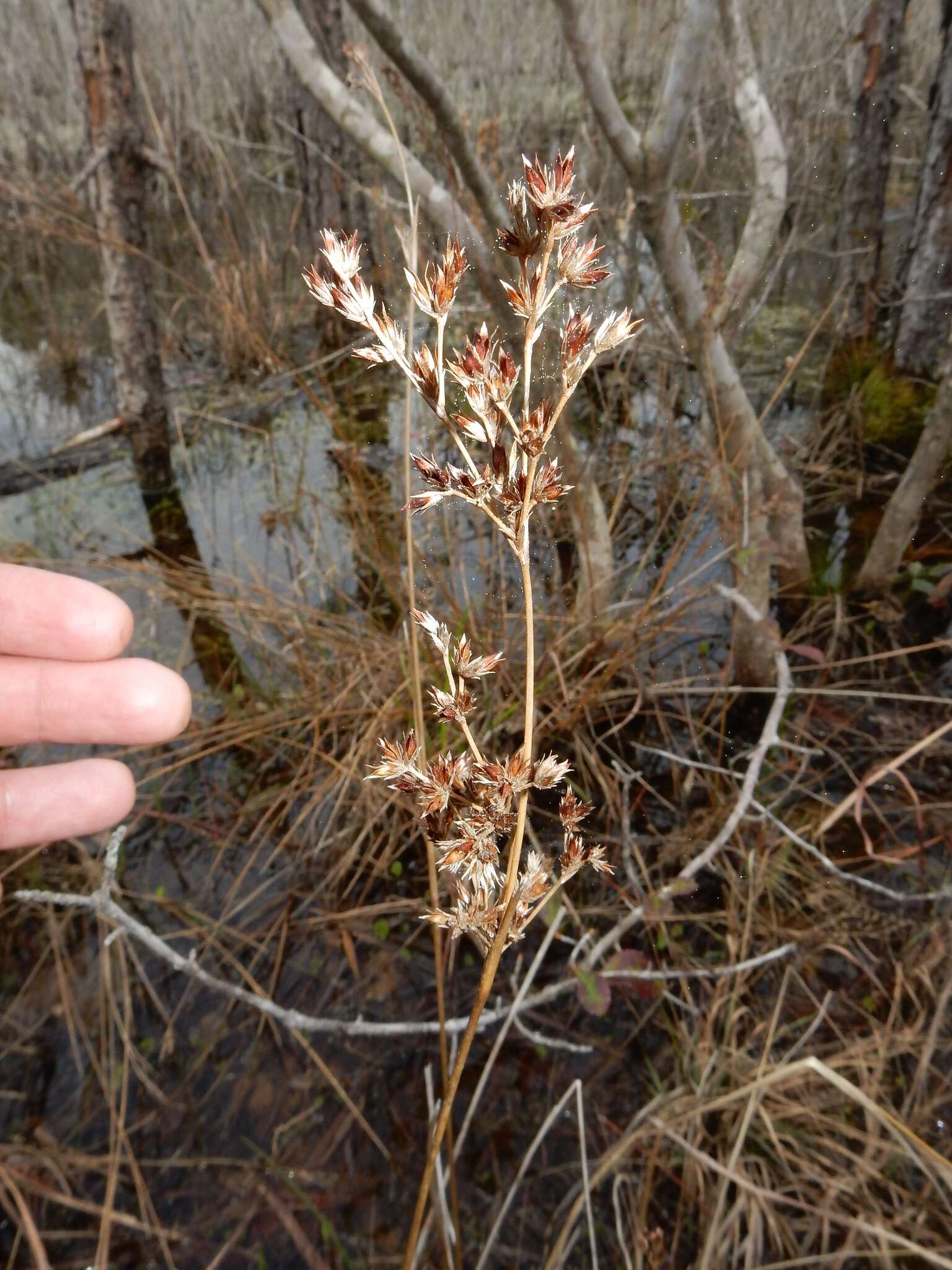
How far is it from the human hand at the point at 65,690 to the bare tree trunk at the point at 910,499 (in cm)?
212

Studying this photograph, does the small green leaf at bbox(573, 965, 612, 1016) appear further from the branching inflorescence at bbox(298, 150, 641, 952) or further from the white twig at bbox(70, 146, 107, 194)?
the white twig at bbox(70, 146, 107, 194)

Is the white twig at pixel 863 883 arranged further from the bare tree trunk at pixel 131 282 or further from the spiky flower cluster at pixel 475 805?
the bare tree trunk at pixel 131 282

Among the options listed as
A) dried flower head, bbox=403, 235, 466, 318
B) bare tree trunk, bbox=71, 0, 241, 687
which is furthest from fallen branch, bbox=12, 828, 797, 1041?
bare tree trunk, bbox=71, 0, 241, 687

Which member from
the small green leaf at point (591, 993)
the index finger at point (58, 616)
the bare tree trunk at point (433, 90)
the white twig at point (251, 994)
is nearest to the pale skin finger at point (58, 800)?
the white twig at point (251, 994)

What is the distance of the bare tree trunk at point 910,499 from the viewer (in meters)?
2.12

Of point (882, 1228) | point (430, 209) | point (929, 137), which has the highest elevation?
point (929, 137)

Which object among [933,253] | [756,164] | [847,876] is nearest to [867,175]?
[933,253]

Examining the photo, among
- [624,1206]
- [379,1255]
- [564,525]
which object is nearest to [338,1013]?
[379,1255]

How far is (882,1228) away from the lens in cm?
124

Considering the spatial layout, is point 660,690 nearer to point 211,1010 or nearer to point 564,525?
point 564,525

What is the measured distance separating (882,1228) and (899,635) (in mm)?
1740

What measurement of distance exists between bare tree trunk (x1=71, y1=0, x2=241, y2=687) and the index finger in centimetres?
166

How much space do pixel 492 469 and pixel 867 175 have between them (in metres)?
4.20

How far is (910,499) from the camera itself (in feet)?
7.61
